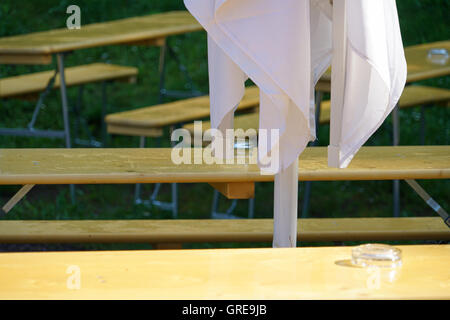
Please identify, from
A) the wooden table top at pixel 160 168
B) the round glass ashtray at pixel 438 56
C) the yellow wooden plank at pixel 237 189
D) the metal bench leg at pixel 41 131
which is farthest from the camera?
the round glass ashtray at pixel 438 56

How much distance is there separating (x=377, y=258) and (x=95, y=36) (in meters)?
3.72

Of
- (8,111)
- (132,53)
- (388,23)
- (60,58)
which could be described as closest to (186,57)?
(132,53)

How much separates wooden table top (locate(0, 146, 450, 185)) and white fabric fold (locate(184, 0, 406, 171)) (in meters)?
0.78

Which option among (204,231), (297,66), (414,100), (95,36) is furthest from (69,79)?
(297,66)

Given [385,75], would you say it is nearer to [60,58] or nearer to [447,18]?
[60,58]

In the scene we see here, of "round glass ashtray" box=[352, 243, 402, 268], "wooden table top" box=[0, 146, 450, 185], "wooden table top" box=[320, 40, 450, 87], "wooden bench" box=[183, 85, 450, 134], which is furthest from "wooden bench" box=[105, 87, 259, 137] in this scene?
"round glass ashtray" box=[352, 243, 402, 268]

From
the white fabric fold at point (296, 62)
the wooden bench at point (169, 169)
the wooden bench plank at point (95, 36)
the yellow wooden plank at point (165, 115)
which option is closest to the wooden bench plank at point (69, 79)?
the wooden bench plank at point (95, 36)

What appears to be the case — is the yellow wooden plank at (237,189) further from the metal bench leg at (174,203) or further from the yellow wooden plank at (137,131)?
the metal bench leg at (174,203)

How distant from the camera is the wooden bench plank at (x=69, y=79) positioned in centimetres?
555

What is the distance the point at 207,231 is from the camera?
344cm

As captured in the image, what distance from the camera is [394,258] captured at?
6.58 feet

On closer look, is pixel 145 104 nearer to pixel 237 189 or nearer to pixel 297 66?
pixel 237 189

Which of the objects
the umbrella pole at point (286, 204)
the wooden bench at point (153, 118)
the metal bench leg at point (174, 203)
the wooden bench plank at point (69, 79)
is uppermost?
the wooden bench plank at point (69, 79)

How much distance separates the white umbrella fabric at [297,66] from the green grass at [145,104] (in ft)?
7.89
